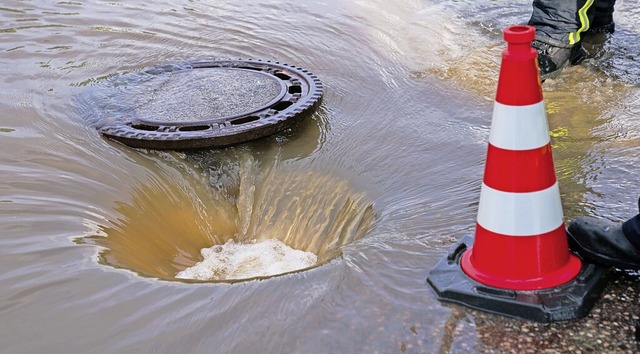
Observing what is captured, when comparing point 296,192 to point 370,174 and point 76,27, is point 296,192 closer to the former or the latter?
point 370,174

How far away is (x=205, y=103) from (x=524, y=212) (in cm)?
230

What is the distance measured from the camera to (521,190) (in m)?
2.22

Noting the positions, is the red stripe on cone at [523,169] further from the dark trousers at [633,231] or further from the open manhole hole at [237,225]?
the open manhole hole at [237,225]

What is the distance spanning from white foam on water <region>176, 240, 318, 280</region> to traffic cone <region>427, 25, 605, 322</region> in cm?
95

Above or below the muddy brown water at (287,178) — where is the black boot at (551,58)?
above

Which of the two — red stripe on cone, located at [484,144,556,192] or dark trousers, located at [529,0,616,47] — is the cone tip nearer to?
red stripe on cone, located at [484,144,556,192]

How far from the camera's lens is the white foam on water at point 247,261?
303 centimetres

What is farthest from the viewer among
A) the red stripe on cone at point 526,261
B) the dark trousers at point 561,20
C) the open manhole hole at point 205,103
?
the dark trousers at point 561,20

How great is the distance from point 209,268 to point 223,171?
70 centimetres

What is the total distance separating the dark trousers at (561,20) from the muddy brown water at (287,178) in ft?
0.88

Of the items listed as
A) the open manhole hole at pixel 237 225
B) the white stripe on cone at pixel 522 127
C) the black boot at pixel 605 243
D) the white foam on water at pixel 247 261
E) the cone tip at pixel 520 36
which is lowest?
the white foam on water at pixel 247 261

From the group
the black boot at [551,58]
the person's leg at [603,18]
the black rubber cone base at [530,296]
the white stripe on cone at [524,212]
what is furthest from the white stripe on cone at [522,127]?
the person's leg at [603,18]

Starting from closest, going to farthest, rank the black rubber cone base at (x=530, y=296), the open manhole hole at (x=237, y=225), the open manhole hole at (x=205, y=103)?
the black rubber cone base at (x=530, y=296)
the open manhole hole at (x=237, y=225)
the open manhole hole at (x=205, y=103)

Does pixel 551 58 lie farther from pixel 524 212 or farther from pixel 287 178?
pixel 524 212
